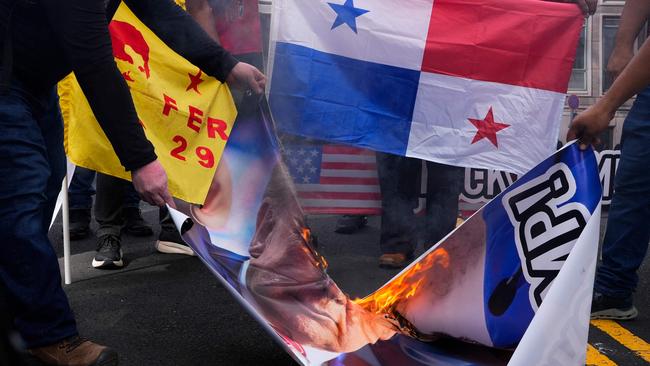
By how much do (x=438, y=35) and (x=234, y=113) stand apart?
128cm

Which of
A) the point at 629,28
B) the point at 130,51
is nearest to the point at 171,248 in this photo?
the point at 130,51

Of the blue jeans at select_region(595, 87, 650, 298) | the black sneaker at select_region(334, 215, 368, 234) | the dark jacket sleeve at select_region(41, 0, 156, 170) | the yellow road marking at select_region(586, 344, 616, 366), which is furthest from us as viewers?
the black sneaker at select_region(334, 215, 368, 234)

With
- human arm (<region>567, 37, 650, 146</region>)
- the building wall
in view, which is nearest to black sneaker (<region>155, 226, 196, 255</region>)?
human arm (<region>567, 37, 650, 146</region>)

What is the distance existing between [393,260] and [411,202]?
1.40ft

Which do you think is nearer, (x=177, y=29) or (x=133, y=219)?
(x=177, y=29)

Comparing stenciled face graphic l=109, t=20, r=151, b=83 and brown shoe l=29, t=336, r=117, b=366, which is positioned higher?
stenciled face graphic l=109, t=20, r=151, b=83

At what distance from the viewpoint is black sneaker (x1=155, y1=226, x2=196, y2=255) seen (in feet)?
13.4

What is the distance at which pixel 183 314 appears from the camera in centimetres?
310

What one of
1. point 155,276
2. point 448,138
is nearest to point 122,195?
point 155,276

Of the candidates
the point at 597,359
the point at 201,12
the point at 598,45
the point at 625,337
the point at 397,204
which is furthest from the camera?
the point at 598,45

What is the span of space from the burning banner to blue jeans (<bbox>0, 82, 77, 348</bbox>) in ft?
1.37

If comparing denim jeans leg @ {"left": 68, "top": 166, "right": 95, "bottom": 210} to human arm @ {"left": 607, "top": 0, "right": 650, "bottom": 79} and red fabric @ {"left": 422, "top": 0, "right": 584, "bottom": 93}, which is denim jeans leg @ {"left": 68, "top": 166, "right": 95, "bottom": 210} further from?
human arm @ {"left": 607, "top": 0, "right": 650, "bottom": 79}

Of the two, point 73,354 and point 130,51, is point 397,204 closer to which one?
point 130,51

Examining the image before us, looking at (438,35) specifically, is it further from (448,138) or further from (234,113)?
(234,113)
